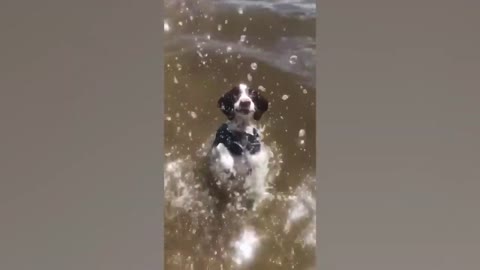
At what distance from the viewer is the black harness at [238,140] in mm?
1948

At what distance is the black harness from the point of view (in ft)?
6.39

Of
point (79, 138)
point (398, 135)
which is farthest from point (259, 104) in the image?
point (79, 138)

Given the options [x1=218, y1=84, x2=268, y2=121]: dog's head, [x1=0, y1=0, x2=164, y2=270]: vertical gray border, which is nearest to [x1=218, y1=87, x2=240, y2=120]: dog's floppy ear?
[x1=218, y1=84, x2=268, y2=121]: dog's head

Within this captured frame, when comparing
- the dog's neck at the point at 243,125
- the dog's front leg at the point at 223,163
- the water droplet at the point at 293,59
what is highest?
the water droplet at the point at 293,59

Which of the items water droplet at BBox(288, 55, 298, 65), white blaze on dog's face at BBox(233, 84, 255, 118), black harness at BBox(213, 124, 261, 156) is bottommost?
black harness at BBox(213, 124, 261, 156)

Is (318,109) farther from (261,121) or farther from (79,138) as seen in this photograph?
(79,138)

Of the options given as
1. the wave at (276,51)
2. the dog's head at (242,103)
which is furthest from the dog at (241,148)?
the wave at (276,51)

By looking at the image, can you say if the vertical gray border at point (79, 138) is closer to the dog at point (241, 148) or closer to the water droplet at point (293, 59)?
the dog at point (241, 148)

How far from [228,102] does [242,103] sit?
1.9 inches

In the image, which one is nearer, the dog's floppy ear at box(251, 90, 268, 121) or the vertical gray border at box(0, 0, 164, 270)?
the vertical gray border at box(0, 0, 164, 270)

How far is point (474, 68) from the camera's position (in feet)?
6.38

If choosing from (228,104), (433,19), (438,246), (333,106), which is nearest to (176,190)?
(228,104)

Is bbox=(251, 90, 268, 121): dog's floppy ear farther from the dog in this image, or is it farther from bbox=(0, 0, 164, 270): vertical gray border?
bbox=(0, 0, 164, 270): vertical gray border

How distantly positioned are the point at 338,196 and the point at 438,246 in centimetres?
37
